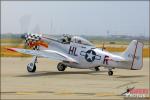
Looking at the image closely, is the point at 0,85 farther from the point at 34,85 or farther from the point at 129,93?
the point at 129,93

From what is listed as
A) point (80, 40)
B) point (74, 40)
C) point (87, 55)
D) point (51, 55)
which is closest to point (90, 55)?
point (87, 55)

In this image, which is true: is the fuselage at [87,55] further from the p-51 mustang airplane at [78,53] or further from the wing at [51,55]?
the wing at [51,55]

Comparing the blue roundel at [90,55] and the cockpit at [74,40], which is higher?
the cockpit at [74,40]

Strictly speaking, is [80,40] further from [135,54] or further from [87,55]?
[135,54]

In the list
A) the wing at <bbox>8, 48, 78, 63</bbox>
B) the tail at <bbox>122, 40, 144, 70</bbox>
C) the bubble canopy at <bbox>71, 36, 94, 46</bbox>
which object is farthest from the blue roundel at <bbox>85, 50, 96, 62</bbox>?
the tail at <bbox>122, 40, 144, 70</bbox>

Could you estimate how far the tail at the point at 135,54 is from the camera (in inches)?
905

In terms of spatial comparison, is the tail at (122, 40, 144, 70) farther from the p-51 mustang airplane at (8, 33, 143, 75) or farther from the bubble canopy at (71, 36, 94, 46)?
the bubble canopy at (71, 36, 94, 46)

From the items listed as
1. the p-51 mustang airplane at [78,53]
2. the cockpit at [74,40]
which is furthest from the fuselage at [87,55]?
the cockpit at [74,40]

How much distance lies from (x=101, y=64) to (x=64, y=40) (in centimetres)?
397

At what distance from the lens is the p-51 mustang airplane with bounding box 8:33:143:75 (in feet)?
75.9

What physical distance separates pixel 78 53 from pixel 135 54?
4.04 meters

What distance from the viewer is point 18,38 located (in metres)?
29.6

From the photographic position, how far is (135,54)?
23.0 meters

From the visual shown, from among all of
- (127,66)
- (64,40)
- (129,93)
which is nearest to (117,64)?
(127,66)
